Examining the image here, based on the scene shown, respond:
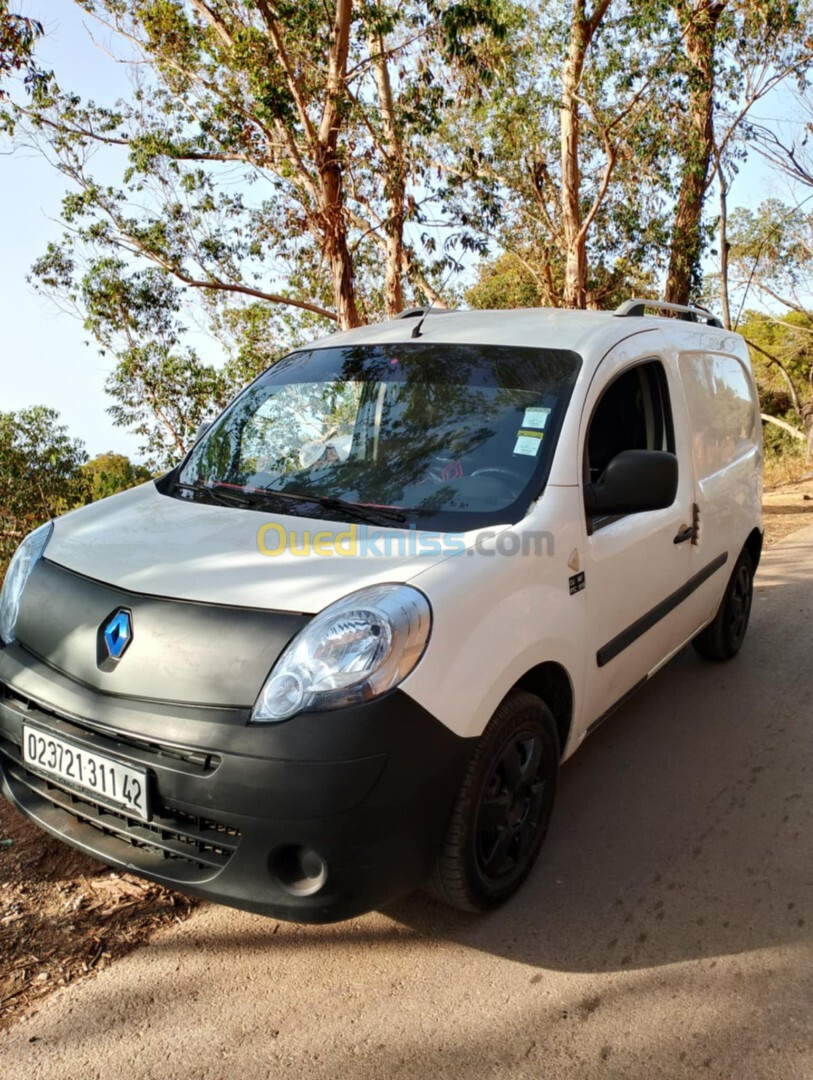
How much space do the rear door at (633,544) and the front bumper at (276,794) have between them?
955 millimetres

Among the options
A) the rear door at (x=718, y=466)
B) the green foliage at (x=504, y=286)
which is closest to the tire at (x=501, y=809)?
the rear door at (x=718, y=466)

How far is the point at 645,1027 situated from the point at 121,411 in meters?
15.1

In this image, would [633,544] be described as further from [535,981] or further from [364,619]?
[535,981]

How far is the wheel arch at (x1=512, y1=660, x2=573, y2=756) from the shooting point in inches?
106

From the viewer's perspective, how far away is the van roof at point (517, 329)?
3.26 m

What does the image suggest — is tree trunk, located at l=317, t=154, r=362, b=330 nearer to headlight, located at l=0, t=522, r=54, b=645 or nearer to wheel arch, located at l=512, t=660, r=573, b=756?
headlight, located at l=0, t=522, r=54, b=645

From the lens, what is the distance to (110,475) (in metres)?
11.1

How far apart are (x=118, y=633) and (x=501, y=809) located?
1.22 metres

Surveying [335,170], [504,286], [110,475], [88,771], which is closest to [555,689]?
[88,771]

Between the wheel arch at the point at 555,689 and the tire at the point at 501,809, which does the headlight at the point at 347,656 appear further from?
the wheel arch at the point at 555,689

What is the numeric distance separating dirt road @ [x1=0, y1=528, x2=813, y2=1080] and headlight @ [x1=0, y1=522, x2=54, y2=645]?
105cm

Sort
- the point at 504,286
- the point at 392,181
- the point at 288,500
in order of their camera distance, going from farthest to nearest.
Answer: the point at 504,286 < the point at 392,181 < the point at 288,500

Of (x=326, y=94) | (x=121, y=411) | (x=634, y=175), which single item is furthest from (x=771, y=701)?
(x=121, y=411)

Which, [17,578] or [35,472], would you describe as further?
[35,472]
